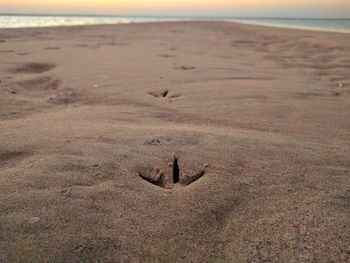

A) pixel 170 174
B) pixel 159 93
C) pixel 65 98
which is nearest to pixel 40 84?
pixel 65 98

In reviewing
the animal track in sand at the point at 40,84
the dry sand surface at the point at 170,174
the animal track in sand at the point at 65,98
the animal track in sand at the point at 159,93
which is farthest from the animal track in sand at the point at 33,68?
the animal track in sand at the point at 159,93

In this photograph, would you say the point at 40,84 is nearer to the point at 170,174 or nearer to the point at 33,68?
the point at 33,68

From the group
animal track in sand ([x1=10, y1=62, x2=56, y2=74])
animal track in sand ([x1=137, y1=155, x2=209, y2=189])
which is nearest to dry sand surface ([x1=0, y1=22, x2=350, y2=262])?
animal track in sand ([x1=137, y1=155, x2=209, y2=189])

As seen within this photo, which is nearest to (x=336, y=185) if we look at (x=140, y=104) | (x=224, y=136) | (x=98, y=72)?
(x=224, y=136)

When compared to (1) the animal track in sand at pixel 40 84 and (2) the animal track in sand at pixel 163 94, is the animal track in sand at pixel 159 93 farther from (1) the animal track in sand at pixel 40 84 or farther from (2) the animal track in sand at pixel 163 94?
(1) the animal track in sand at pixel 40 84

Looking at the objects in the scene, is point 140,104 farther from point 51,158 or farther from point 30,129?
point 51,158

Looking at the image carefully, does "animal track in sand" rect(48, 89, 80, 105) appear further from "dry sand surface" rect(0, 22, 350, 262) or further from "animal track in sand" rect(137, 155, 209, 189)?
"animal track in sand" rect(137, 155, 209, 189)
